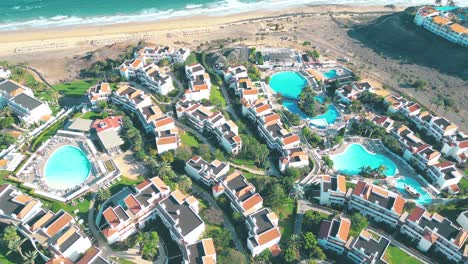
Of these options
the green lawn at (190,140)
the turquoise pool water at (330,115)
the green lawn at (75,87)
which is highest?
the green lawn at (75,87)

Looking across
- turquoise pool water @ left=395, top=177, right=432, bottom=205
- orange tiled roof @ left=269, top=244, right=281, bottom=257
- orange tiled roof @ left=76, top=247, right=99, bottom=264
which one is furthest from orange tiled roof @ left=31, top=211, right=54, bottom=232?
turquoise pool water @ left=395, top=177, right=432, bottom=205

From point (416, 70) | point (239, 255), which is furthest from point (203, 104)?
point (416, 70)

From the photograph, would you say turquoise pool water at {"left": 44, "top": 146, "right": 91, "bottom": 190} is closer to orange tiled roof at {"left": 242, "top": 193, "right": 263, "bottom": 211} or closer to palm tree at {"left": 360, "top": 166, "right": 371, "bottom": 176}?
orange tiled roof at {"left": 242, "top": 193, "right": 263, "bottom": 211}

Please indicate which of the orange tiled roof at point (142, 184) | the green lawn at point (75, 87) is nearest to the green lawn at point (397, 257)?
the orange tiled roof at point (142, 184)

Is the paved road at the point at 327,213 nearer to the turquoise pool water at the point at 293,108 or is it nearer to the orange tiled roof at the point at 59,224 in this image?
the turquoise pool water at the point at 293,108

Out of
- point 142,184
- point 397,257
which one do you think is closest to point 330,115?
point 397,257

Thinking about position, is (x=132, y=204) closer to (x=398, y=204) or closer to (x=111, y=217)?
(x=111, y=217)

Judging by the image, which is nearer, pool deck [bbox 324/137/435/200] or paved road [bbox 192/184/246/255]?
paved road [bbox 192/184/246/255]
